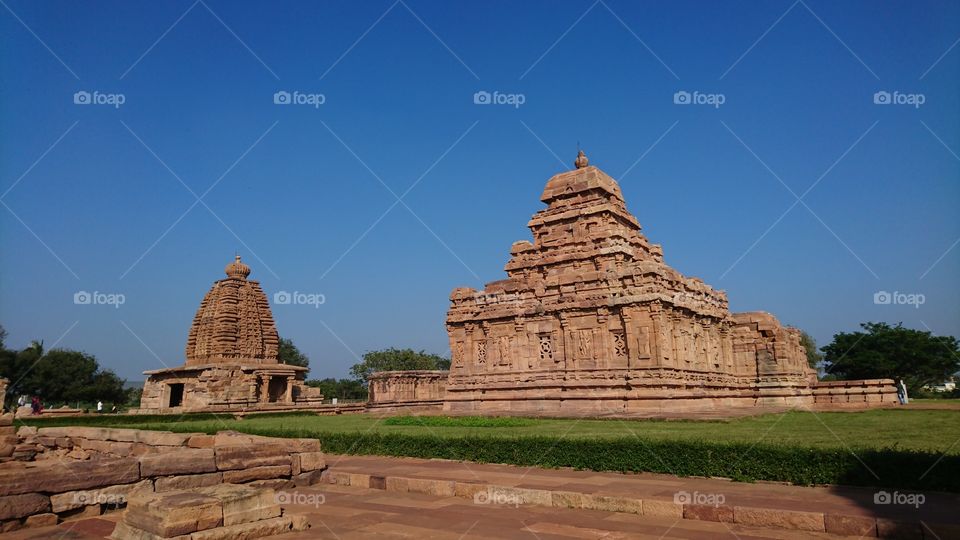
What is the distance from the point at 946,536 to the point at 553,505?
13.0ft

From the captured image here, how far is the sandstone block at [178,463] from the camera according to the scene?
27.1 feet

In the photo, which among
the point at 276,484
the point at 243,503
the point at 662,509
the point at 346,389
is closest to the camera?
the point at 243,503

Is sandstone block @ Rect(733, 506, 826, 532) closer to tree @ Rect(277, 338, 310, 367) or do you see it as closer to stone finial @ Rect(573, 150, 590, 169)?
stone finial @ Rect(573, 150, 590, 169)

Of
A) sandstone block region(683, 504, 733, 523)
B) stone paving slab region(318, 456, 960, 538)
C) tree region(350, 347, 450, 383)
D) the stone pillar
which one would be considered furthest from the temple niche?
tree region(350, 347, 450, 383)

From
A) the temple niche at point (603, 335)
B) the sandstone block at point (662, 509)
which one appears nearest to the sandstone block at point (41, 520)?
the sandstone block at point (662, 509)

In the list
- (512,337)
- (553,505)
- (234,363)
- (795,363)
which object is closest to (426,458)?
(553,505)

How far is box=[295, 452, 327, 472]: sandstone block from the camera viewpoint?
10.0 metres

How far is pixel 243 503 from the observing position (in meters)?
6.50

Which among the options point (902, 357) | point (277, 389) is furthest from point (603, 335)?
point (902, 357)

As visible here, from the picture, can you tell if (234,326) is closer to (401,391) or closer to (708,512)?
(401,391)

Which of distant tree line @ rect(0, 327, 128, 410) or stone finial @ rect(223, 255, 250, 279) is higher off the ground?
stone finial @ rect(223, 255, 250, 279)

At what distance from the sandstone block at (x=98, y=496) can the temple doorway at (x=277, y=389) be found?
97.6ft

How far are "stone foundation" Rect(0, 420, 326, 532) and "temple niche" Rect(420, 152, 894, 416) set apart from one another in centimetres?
1357

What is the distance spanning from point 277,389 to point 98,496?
3091 cm
